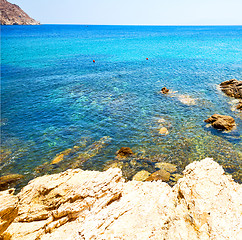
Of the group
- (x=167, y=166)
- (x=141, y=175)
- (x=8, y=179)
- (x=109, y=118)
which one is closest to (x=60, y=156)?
(x=8, y=179)

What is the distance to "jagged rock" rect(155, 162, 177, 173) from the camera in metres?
19.6

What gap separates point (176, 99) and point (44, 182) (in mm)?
29702

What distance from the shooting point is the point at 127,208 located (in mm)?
11016

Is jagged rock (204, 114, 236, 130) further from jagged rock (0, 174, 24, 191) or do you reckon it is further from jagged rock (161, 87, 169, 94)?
jagged rock (0, 174, 24, 191)

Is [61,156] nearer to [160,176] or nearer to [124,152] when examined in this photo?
[124,152]

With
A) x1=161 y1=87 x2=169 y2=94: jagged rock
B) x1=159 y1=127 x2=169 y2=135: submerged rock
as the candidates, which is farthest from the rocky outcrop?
x1=161 y1=87 x2=169 y2=94: jagged rock

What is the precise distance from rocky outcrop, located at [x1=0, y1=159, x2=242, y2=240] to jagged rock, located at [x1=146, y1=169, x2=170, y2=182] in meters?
4.05

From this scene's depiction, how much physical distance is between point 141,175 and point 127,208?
8.22m

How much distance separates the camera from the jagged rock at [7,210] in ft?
36.1

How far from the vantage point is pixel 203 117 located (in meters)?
30.0

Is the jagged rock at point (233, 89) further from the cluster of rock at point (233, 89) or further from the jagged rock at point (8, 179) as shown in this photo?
the jagged rock at point (8, 179)

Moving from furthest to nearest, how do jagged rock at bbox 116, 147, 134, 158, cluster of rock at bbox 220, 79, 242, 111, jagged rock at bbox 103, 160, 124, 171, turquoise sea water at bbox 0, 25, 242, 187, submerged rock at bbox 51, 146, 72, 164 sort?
cluster of rock at bbox 220, 79, 242, 111 → jagged rock at bbox 116, 147, 134, 158 → turquoise sea water at bbox 0, 25, 242, 187 → submerged rock at bbox 51, 146, 72, 164 → jagged rock at bbox 103, 160, 124, 171

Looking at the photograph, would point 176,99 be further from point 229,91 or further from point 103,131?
point 103,131

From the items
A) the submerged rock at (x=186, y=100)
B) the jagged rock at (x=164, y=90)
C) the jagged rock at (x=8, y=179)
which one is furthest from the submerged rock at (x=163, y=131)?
the jagged rock at (x=8, y=179)
